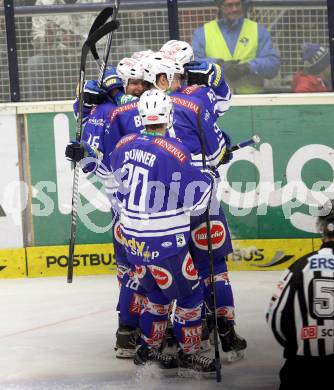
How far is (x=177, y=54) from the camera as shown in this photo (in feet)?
21.3

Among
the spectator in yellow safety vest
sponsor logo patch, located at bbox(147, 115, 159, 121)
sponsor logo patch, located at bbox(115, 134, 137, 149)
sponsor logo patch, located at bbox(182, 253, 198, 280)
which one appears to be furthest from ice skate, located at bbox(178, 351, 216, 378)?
the spectator in yellow safety vest

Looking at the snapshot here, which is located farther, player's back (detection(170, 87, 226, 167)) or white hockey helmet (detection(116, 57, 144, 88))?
white hockey helmet (detection(116, 57, 144, 88))

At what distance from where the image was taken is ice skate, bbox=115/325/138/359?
6508mm

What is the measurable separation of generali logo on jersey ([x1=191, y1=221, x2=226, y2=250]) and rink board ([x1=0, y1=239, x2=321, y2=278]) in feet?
7.52

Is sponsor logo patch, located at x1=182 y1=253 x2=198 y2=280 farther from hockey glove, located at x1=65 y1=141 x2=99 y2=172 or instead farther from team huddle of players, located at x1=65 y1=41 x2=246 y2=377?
hockey glove, located at x1=65 y1=141 x2=99 y2=172

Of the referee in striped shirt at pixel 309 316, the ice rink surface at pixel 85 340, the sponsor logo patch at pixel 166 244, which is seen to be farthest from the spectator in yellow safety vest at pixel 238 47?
the referee in striped shirt at pixel 309 316

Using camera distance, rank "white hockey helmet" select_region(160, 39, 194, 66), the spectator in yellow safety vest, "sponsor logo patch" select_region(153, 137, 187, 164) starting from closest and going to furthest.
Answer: "sponsor logo patch" select_region(153, 137, 187, 164) < "white hockey helmet" select_region(160, 39, 194, 66) < the spectator in yellow safety vest

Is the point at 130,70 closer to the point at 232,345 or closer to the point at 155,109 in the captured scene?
the point at 155,109

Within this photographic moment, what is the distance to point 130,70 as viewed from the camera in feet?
20.8

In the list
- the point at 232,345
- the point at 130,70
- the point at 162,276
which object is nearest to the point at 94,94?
the point at 130,70

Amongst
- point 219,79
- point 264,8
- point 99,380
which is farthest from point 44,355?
point 264,8

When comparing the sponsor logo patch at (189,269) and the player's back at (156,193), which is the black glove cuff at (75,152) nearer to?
the player's back at (156,193)

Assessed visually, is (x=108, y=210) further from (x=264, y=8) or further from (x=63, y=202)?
(x=264, y=8)

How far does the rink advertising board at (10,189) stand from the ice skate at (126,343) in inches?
92.2
